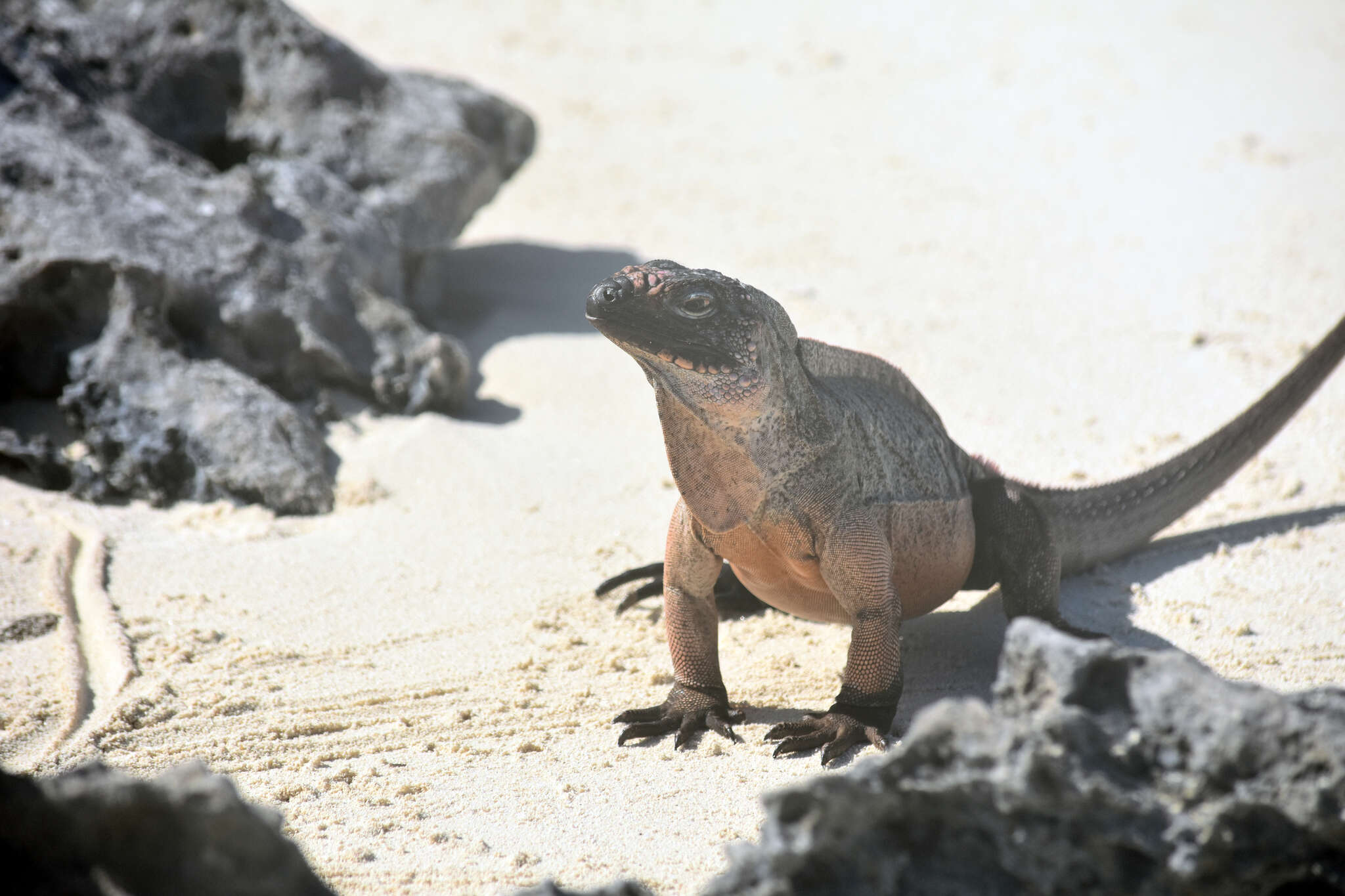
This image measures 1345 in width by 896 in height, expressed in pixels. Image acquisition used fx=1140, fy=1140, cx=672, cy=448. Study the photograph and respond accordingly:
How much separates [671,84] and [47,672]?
30.7ft

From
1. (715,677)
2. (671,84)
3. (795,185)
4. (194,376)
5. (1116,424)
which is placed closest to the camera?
(715,677)

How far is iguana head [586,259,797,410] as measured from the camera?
2938 mm

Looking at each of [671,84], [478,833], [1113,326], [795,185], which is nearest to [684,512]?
[478,833]

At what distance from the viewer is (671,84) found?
1170 cm

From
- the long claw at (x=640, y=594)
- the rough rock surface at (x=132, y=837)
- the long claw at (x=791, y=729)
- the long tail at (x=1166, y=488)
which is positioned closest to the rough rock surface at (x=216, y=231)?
the long claw at (x=640, y=594)

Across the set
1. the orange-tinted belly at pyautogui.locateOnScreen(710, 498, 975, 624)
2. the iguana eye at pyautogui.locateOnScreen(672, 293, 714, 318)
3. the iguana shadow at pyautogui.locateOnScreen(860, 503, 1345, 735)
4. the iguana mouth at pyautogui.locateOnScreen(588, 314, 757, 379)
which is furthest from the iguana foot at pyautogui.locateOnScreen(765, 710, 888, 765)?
the iguana eye at pyautogui.locateOnScreen(672, 293, 714, 318)

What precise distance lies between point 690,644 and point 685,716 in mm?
221

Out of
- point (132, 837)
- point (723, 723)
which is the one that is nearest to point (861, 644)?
point (723, 723)

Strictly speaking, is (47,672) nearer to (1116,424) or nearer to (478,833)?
(478,833)

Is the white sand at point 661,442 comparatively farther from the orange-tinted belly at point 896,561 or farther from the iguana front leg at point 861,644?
the orange-tinted belly at point 896,561

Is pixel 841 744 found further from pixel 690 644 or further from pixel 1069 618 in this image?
pixel 1069 618

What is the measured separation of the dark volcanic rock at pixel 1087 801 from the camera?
1821 millimetres

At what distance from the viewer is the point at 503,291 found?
7898 mm

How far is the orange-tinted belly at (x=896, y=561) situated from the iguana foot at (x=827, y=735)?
0.33 m
